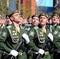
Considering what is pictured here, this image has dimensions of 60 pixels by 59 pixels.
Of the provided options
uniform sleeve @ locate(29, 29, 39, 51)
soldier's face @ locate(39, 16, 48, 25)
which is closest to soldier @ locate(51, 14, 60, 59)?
uniform sleeve @ locate(29, 29, 39, 51)

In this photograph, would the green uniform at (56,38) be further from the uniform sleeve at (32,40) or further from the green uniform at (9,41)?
the green uniform at (9,41)

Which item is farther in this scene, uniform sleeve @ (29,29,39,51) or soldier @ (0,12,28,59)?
uniform sleeve @ (29,29,39,51)

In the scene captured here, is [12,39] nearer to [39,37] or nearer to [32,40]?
[32,40]

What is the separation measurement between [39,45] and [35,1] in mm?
39265

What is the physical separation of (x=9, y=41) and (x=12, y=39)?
0.16m

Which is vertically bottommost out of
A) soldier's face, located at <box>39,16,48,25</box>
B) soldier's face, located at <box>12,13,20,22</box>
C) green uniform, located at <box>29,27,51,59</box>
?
green uniform, located at <box>29,27,51,59</box>

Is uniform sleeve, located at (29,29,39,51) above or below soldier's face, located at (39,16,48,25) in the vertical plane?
below

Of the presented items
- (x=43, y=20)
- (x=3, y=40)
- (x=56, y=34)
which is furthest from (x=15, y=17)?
(x=56, y=34)

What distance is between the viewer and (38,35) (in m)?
12.6

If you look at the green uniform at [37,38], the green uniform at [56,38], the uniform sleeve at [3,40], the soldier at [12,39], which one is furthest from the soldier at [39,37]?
the uniform sleeve at [3,40]

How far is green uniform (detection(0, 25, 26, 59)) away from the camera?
1225 cm

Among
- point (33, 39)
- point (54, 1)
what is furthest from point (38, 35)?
point (54, 1)

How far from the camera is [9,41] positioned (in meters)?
12.3

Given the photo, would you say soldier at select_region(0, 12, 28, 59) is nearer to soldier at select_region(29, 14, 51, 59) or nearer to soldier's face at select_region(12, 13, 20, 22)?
soldier's face at select_region(12, 13, 20, 22)
